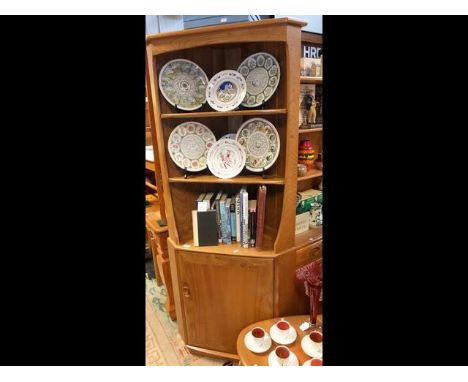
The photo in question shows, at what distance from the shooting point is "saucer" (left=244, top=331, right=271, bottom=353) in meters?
1.22

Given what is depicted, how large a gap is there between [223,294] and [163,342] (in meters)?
0.77

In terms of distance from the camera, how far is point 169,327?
6.42 feet

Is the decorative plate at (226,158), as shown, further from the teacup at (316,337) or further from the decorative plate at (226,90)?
the teacup at (316,337)

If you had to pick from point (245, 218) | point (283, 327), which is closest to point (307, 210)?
point (245, 218)

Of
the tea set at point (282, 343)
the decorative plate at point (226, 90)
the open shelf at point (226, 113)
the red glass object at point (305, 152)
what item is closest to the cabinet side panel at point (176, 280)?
the tea set at point (282, 343)

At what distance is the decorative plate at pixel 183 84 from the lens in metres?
1.27

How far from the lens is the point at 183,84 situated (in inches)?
51.2

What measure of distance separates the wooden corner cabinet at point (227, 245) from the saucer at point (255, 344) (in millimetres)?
186

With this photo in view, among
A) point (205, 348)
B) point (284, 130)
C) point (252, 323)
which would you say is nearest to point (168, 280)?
point (205, 348)

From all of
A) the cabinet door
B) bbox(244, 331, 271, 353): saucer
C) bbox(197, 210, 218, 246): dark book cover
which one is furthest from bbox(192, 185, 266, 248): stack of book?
bbox(244, 331, 271, 353): saucer

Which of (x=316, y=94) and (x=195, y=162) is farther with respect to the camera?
(x=316, y=94)

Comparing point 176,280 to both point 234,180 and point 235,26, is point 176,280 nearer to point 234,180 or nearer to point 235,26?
point 234,180

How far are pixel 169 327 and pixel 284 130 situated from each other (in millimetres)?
1698
